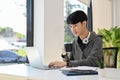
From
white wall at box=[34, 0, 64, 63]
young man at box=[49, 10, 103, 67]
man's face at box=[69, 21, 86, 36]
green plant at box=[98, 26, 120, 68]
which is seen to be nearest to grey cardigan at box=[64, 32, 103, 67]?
young man at box=[49, 10, 103, 67]

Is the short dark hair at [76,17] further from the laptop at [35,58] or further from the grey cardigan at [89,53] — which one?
the laptop at [35,58]

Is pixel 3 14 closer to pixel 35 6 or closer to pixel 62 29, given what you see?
pixel 35 6

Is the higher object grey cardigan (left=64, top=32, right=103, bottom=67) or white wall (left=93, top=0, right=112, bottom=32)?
white wall (left=93, top=0, right=112, bottom=32)

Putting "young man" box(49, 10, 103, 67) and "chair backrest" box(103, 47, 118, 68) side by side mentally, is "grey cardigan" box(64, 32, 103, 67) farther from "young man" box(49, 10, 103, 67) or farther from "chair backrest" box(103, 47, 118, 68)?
"chair backrest" box(103, 47, 118, 68)

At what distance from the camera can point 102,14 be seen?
5.63 m

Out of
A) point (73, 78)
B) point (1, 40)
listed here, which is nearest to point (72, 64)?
point (73, 78)

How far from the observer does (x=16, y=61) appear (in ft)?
9.66

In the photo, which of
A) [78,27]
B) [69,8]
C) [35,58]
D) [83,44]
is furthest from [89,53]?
[69,8]

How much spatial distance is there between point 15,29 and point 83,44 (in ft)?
3.46

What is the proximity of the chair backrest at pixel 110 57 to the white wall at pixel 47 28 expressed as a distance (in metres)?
0.90

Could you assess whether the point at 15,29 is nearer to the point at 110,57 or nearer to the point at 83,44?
the point at 83,44

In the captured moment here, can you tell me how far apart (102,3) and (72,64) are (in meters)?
3.97

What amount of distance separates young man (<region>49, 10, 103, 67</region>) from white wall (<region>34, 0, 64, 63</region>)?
63 cm

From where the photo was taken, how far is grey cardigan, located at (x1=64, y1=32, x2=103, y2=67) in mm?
2080
